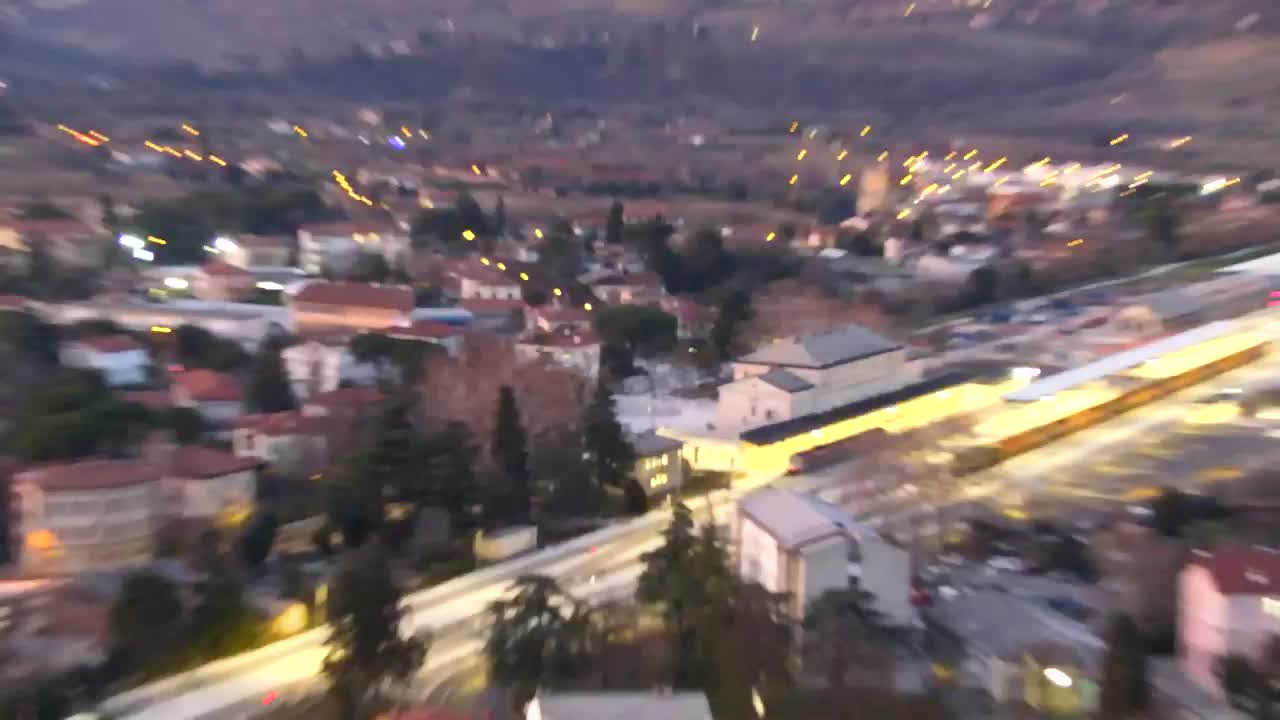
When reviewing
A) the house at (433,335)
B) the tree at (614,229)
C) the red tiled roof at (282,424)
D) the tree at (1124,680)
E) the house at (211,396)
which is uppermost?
the tree at (614,229)

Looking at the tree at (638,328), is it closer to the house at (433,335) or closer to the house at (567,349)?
the house at (567,349)

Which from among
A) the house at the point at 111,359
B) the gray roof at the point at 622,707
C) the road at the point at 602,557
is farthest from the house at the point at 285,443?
the gray roof at the point at 622,707

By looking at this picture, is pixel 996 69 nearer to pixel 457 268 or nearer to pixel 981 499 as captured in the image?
pixel 457 268

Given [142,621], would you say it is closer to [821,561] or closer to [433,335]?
[821,561]

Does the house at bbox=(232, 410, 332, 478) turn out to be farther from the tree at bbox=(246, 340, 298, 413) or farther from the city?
the tree at bbox=(246, 340, 298, 413)

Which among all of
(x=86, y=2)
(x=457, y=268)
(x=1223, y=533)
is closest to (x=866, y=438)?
(x=1223, y=533)

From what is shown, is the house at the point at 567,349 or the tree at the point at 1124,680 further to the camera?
the house at the point at 567,349

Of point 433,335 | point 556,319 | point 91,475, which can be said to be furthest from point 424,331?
point 91,475
